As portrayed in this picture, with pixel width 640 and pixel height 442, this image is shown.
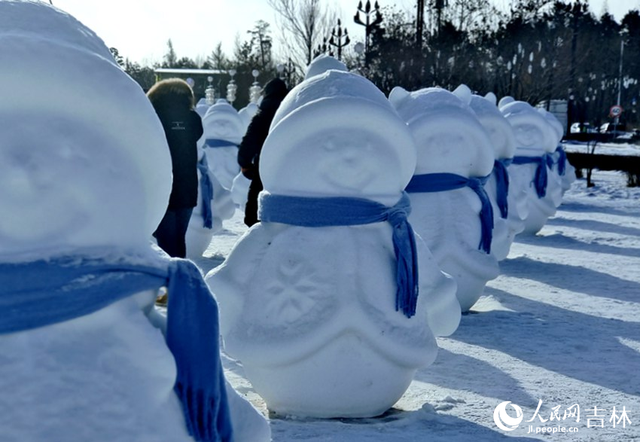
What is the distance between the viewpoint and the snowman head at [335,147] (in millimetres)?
4629

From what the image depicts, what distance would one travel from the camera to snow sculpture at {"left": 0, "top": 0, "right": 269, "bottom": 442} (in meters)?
2.45

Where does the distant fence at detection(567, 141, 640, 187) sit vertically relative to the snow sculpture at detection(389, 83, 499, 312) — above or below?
below

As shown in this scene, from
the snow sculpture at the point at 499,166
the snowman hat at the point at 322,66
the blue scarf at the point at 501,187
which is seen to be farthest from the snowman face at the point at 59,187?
the blue scarf at the point at 501,187

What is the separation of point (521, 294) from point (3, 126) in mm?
7019

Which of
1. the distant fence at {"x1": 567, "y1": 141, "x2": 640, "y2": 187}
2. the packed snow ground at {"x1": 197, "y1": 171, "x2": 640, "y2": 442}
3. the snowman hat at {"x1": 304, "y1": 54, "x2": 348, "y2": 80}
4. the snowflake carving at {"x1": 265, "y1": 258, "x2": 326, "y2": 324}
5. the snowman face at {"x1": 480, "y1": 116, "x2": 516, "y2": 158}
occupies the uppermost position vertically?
the snowman hat at {"x1": 304, "y1": 54, "x2": 348, "y2": 80}

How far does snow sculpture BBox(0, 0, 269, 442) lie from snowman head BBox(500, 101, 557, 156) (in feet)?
31.2

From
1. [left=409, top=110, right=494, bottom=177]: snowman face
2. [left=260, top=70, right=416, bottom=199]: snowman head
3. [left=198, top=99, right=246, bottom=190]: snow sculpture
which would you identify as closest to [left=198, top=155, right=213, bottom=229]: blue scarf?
[left=409, top=110, right=494, bottom=177]: snowman face

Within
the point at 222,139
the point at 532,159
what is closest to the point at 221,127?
the point at 222,139

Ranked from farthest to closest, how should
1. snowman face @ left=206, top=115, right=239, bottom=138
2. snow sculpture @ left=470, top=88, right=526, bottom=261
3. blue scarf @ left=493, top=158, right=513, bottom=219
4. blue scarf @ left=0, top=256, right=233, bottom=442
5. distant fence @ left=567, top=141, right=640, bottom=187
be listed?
distant fence @ left=567, top=141, right=640, bottom=187 < snowman face @ left=206, top=115, right=239, bottom=138 < blue scarf @ left=493, top=158, right=513, bottom=219 < snow sculpture @ left=470, top=88, right=526, bottom=261 < blue scarf @ left=0, top=256, right=233, bottom=442

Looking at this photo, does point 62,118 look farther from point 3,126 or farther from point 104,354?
point 104,354

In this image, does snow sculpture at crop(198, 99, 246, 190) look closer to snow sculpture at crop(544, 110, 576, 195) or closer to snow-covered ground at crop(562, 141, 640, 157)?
snow sculpture at crop(544, 110, 576, 195)

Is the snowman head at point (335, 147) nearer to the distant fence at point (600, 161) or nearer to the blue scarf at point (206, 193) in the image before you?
the blue scarf at point (206, 193)

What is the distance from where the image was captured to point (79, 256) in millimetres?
2500

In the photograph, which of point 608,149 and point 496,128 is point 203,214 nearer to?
point 496,128
